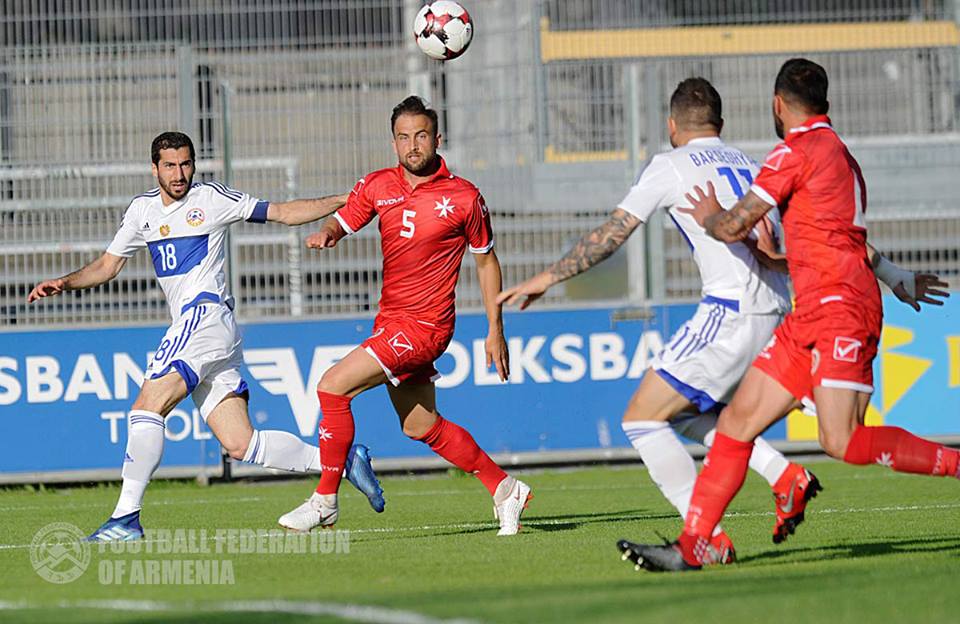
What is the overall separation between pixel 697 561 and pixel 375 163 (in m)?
8.07

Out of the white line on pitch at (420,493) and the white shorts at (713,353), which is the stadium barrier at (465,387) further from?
the white shorts at (713,353)

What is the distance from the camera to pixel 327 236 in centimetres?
883

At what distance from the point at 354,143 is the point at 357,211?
5.47 meters

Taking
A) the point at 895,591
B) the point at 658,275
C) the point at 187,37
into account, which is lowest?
the point at 895,591

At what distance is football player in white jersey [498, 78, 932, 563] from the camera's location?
712cm

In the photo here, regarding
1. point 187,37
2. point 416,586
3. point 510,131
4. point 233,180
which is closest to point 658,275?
point 510,131

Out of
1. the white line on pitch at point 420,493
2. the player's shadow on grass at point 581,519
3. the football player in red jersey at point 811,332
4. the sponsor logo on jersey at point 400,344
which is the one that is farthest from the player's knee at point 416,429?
the white line on pitch at point 420,493

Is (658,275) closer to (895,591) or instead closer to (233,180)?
(233,180)

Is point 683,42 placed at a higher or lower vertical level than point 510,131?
higher

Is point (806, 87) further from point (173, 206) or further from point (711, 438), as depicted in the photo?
point (173, 206)

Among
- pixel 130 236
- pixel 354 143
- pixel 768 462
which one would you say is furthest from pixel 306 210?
pixel 354 143

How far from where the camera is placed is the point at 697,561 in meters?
6.92

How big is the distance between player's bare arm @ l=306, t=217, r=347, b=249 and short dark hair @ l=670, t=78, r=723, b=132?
2.18m

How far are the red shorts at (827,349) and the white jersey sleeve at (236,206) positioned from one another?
376 cm
